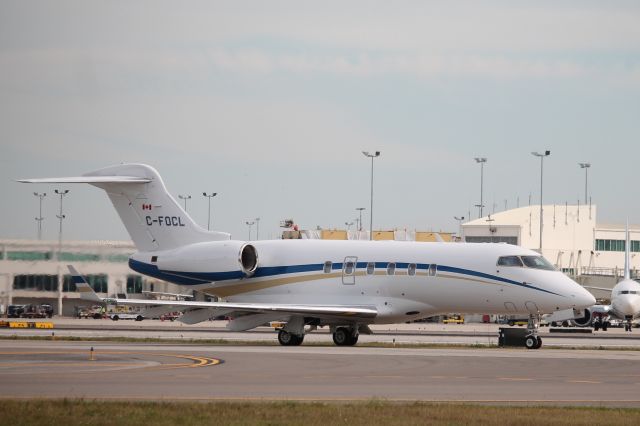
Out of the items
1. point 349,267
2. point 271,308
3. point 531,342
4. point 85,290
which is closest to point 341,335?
point 349,267

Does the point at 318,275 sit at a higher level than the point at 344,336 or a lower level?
higher

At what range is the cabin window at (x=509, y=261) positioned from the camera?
156 ft

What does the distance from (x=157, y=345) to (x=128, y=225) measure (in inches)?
384

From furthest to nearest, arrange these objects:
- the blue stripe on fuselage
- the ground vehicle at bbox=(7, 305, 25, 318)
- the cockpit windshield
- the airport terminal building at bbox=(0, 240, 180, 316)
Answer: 1. the ground vehicle at bbox=(7, 305, 25, 318)
2. the airport terminal building at bbox=(0, 240, 180, 316)
3. the blue stripe on fuselage
4. the cockpit windshield

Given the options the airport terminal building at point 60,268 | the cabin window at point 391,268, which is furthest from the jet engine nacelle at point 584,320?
the cabin window at point 391,268

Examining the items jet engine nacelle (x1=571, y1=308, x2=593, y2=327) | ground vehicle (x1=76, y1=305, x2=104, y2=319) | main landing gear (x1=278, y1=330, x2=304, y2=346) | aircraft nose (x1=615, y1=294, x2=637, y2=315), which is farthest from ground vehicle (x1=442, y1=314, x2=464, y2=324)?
main landing gear (x1=278, y1=330, x2=304, y2=346)

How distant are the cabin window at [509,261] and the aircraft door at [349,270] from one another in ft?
20.7

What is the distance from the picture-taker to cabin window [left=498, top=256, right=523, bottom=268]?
47469 mm

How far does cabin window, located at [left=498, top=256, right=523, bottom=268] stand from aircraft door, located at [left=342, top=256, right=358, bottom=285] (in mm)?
6322

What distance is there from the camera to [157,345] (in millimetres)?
46062

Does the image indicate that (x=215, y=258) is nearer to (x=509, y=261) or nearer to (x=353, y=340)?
(x=353, y=340)

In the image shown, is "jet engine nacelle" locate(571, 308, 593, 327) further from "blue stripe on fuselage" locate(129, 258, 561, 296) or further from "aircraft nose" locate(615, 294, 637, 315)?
"blue stripe on fuselage" locate(129, 258, 561, 296)

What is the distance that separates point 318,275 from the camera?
50469mm

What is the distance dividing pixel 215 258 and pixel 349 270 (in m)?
6.19
